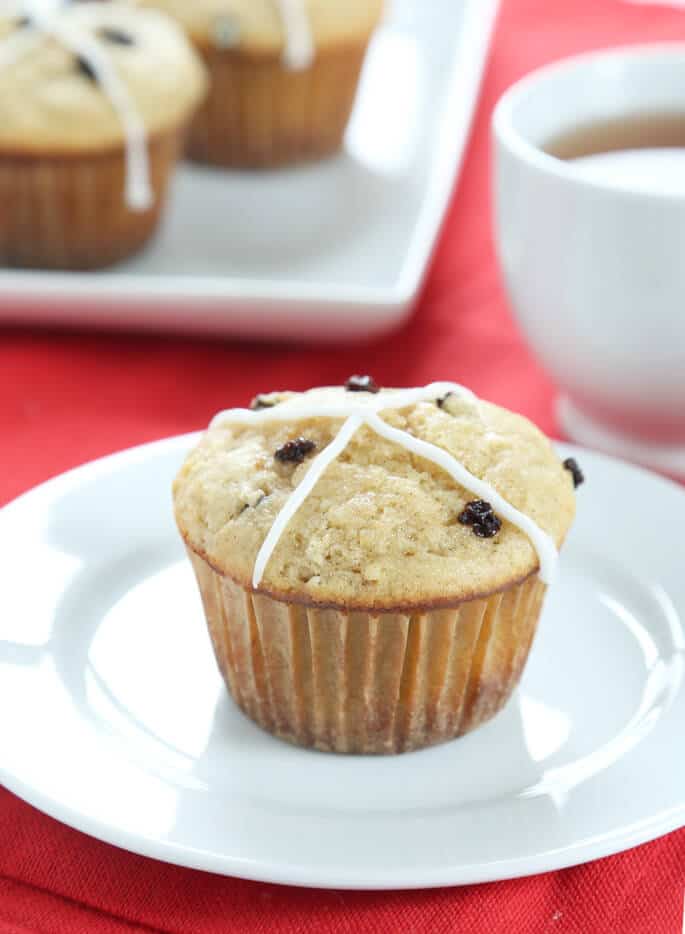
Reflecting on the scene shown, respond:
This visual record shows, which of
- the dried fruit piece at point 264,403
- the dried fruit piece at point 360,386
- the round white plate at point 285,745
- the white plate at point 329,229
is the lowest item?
the white plate at point 329,229

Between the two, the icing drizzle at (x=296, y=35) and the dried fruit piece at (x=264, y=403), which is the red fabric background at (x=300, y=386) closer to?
the icing drizzle at (x=296, y=35)

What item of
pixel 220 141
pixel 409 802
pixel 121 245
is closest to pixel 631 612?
pixel 409 802

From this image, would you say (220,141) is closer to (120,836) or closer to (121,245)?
(121,245)

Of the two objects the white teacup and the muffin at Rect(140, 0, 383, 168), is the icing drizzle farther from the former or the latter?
the white teacup

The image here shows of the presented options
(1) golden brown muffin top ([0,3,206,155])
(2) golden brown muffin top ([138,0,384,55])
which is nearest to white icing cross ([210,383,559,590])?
(1) golden brown muffin top ([0,3,206,155])

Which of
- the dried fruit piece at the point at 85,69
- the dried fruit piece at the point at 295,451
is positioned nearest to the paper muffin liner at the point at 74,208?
the dried fruit piece at the point at 85,69

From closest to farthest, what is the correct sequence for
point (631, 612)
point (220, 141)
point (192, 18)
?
1. point (631, 612)
2. point (192, 18)
3. point (220, 141)
